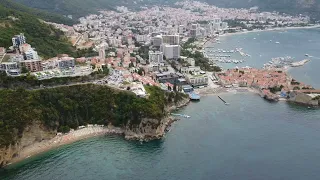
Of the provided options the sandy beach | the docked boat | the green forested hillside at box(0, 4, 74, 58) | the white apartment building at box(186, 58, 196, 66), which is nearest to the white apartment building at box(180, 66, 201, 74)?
the white apartment building at box(186, 58, 196, 66)

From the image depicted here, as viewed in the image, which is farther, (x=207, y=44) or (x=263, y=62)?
(x=207, y=44)

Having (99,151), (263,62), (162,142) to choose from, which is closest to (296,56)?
(263,62)

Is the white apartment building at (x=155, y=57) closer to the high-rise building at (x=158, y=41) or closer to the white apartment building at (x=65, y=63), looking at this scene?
the high-rise building at (x=158, y=41)

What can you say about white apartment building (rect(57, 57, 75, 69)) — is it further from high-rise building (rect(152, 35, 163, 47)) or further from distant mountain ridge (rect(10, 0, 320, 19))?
distant mountain ridge (rect(10, 0, 320, 19))

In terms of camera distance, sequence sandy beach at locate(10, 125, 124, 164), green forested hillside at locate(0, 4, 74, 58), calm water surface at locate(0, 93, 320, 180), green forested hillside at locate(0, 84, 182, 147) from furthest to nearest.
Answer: green forested hillside at locate(0, 4, 74, 58) → green forested hillside at locate(0, 84, 182, 147) → sandy beach at locate(10, 125, 124, 164) → calm water surface at locate(0, 93, 320, 180)

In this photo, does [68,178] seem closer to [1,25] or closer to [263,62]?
[1,25]

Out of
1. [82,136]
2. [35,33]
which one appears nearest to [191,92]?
[82,136]
